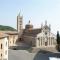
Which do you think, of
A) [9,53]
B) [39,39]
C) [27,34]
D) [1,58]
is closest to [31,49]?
[39,39]

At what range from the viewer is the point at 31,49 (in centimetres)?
2642

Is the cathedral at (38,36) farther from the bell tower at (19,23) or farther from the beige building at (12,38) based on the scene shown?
the beige building at (12,38)

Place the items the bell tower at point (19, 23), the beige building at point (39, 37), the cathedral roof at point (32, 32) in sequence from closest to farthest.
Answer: the beige building at point (39, 37) → the cathedral roof at point (32, 32) → the bell tower at point (19, 23)

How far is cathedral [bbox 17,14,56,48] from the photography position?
1114 inches

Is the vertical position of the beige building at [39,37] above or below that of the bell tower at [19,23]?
below

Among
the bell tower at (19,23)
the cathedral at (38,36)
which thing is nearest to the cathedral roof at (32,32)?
the cathedral at (38,36)

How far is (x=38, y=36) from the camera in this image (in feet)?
92.8

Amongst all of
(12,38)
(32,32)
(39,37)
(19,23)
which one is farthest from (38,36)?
(19,23)

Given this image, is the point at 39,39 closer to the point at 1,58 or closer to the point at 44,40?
the point at 44,40

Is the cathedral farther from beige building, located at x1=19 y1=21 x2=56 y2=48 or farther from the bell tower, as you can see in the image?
the bell tower

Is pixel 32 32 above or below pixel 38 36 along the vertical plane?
above

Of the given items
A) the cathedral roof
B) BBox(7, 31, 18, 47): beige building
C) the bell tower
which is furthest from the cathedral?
BBox(7, 31, 18, 47): beige building

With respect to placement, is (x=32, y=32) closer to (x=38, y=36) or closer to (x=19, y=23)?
(x=38, y=36)

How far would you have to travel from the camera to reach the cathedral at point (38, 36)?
2830 centimetres
